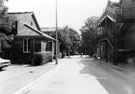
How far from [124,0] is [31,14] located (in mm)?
15683

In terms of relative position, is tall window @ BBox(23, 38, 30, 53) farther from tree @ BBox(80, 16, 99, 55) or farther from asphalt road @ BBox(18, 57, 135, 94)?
tree @ BBox(80, 16, 99, 55)

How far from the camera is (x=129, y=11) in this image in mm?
25078

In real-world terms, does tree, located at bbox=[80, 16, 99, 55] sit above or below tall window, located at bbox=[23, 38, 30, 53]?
above

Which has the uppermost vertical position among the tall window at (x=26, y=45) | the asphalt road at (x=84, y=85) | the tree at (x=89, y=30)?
the tree at (x=89, y=30)

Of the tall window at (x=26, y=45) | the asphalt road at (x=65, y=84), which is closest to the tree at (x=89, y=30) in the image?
the tall window at (x=26, y=45)

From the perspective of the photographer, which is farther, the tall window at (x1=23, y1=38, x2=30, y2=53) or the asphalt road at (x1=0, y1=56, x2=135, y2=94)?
the tall window at (x1=23, y1=38, x2=30, y2=53)

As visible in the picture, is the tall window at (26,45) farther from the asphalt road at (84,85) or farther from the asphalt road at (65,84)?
the asphalt road at (84,85)

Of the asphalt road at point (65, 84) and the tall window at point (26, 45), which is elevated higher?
the tall window at point (26, 45)

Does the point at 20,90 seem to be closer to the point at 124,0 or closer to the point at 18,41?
the point at 18,41

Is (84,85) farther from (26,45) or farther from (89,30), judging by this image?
(89,30)

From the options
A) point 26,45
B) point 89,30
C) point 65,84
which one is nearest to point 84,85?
point 65,84

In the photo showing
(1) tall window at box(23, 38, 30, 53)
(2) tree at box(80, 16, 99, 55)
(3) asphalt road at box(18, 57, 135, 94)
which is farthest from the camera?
(2) tree at box(80, 16, 99, 55)

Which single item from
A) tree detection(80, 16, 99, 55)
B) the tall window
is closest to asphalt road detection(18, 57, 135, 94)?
the tall window

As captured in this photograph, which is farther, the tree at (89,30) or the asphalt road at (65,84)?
the tree at (89,30)
